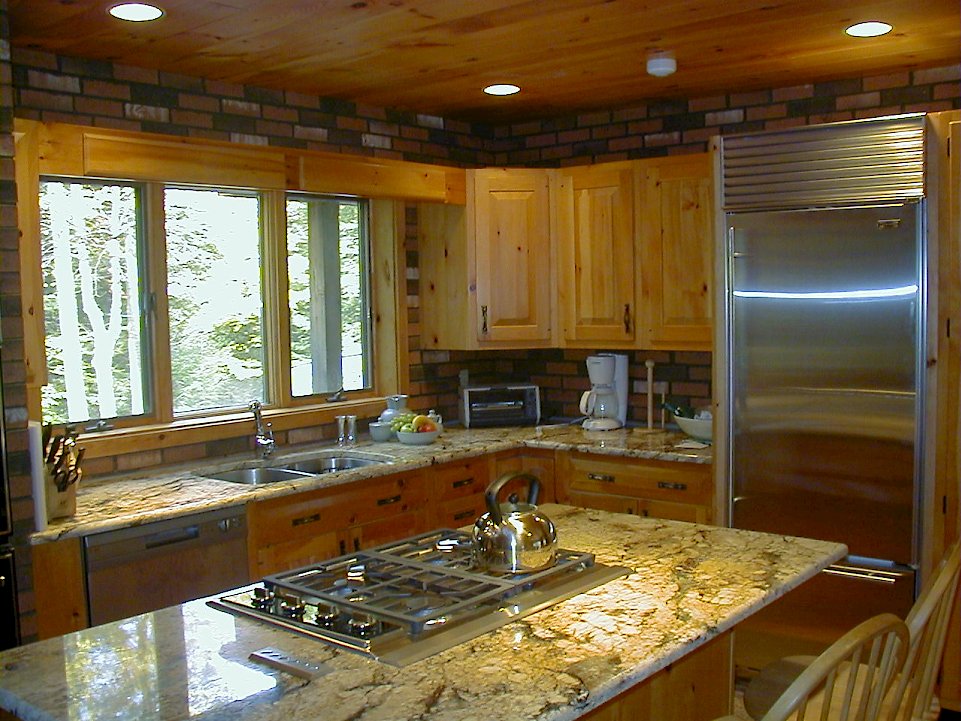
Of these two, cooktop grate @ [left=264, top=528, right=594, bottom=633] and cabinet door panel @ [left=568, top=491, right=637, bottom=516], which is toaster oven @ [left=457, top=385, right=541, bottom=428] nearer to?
cabinet door panel @ [left=568, top=491, right=637, bottom=516]

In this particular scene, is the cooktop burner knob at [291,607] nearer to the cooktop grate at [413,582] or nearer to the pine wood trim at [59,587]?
the cooktop grate at [413,582]

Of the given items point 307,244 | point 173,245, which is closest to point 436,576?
point 173,245

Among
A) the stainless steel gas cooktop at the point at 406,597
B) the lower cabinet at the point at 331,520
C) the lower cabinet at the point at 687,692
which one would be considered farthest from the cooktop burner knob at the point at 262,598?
the lower cabinet at the point at 331,520

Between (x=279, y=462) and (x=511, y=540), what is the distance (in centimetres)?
208

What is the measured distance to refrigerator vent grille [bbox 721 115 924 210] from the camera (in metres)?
3.52

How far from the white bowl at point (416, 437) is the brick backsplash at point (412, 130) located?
15.3 inches

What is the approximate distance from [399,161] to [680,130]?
1.34m

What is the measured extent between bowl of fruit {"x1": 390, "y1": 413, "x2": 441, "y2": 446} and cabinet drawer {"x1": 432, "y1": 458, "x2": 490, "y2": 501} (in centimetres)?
21

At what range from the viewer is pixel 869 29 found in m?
3.41

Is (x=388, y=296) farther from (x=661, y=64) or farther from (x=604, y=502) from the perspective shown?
(x=661, y=64)

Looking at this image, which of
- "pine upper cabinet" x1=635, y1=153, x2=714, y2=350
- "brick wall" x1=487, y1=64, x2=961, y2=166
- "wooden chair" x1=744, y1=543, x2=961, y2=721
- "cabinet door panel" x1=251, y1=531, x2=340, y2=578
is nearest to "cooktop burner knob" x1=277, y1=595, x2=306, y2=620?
"wooden chair" x1=744, y1=543, x2=961, y2=721

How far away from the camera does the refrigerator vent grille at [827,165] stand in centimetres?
352

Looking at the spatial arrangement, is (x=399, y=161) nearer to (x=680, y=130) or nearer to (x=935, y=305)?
(x=680, y=130)

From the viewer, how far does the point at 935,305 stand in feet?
11.5
